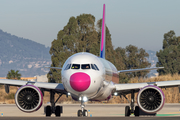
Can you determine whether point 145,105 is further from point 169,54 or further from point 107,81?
point 169,54

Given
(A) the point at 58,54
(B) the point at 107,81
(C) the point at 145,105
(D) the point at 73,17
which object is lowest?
(C) the point at 145,105

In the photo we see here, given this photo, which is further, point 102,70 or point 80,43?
point 80,43

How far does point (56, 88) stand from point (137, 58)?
75705 mm

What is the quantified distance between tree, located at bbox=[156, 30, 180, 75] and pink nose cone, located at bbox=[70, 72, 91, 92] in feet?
233

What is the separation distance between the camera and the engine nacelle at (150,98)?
1890cm

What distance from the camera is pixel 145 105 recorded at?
62.8 feet

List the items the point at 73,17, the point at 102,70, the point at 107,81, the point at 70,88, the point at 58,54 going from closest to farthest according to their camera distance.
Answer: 1. the point at 70,88
2. the point at 102,70
3. the point at 107,81
4. the point at 58,54
5. the point at 73,17

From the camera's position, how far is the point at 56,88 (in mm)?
21109

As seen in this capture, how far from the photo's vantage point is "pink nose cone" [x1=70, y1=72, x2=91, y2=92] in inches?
645

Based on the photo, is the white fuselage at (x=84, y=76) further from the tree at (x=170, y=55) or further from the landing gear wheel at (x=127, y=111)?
the tree at (x=170, y=55)

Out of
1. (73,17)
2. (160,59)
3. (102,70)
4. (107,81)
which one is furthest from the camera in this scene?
(160,59)

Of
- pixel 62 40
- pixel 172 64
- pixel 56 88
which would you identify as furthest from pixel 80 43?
pixel 56 88

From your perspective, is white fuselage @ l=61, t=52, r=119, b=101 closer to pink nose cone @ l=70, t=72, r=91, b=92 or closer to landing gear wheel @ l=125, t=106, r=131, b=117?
pink nose cone @ l=70, t=72, r=91, b=92

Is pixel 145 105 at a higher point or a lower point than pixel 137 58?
lower
